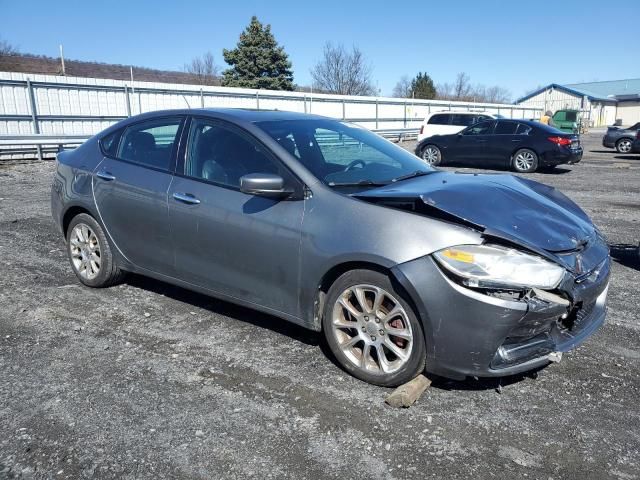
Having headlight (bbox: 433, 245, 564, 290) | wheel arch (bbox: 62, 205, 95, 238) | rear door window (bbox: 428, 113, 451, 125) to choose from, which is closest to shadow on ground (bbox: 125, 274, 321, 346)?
wheel arch (bbox: 62, 205, 95, 238)

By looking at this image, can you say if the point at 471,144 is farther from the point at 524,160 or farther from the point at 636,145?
the point at 636,145

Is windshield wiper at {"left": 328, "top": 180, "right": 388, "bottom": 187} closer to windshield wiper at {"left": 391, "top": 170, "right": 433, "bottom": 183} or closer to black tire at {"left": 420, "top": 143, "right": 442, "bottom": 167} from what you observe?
windshield wiper at {"left": 391, "top": 170, "right": 433, "bottom": 183}

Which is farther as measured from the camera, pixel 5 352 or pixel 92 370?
pixel 5 352

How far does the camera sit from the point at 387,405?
2.99m

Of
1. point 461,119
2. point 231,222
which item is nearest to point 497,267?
point 231,222

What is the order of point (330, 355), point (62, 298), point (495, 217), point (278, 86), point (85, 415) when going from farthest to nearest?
point (278, 86) → point (62, 298) → point (330, 355) → point (495, 217) → point (85, 415)

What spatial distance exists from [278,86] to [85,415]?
154 feet

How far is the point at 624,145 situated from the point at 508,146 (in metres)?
10.4

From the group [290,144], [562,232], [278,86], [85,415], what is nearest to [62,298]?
[85,415]

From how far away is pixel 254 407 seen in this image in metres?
2.97

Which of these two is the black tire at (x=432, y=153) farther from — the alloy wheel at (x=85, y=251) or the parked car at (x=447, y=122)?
the alloy wheel at (x=85, y=251)

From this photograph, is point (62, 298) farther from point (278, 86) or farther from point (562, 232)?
point (278, 86)

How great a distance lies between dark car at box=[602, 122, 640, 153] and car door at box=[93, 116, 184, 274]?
22341mm

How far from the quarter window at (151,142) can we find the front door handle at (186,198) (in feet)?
1.06
